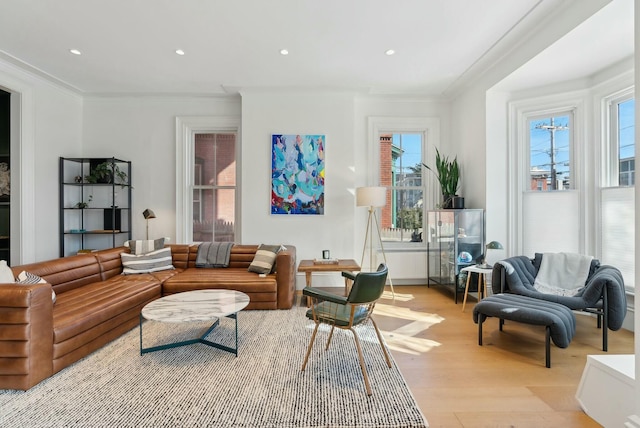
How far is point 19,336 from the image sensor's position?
80.9 inches

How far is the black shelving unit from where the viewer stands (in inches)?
188

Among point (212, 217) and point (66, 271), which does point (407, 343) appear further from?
point (212, 217)

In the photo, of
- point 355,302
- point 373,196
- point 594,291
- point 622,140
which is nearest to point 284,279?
point 373,196

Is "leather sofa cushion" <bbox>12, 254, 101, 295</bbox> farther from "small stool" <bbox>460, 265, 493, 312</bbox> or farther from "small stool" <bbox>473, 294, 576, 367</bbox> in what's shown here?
"small stool" <bbox>460, 265, 493, 312</bbox>

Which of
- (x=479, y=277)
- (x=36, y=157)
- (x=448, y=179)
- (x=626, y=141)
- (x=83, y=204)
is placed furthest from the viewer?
(x=83, y=204)

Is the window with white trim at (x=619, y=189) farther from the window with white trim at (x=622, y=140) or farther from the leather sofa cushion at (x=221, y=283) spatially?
the leather sofa cushion at (x=221, y=283)

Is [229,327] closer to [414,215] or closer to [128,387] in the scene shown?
[128,387]

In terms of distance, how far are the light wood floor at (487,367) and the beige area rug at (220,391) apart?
25 centimetres

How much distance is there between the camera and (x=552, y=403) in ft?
6.66

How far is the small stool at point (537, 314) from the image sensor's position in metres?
2.49

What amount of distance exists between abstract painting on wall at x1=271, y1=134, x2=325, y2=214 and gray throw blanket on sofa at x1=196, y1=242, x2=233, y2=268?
3.00 feet

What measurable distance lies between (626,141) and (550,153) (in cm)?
75

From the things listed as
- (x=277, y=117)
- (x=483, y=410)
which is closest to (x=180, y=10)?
(x=277, y=117)

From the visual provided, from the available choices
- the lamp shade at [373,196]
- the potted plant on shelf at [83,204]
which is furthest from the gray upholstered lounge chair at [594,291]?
the potted plant on shelf at [83,204]
